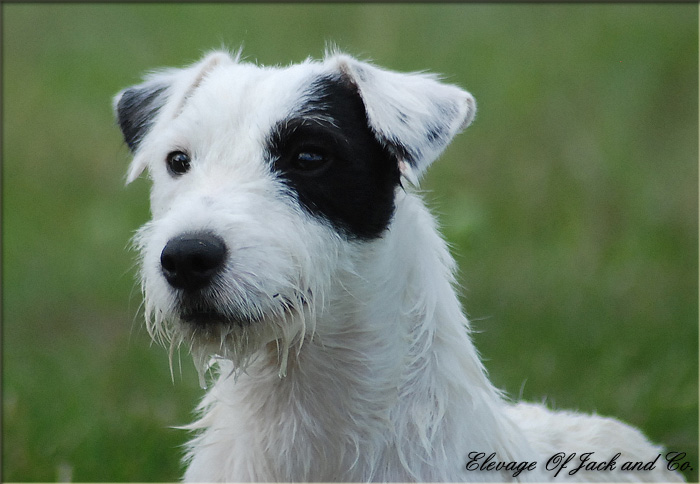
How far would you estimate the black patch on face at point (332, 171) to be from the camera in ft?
11.6

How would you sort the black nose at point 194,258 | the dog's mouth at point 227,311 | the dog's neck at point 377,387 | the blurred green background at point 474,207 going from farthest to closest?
the blurred green background at point 474,207
the dog's neck at point 377,387
the dog's mouth at point 227,311
the black nose at point 194,258

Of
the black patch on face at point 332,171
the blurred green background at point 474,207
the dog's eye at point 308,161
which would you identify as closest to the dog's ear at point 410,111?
the black patch on face at point 332,171

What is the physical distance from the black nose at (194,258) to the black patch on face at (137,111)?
129 centimetres

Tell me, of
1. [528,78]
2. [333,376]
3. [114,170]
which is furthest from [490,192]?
[333,376]

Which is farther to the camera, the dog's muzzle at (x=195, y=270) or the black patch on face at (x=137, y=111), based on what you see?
the black patch on face at (x=137, y=111)

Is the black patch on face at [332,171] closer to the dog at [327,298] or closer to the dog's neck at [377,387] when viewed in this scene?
the dog at [327,298]

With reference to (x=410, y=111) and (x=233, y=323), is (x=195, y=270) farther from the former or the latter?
(x=410, y=111)

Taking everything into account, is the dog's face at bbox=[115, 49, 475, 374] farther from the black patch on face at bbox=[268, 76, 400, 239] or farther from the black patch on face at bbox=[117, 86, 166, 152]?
the black patch on face at bbox=[117, 86, 166, 152]

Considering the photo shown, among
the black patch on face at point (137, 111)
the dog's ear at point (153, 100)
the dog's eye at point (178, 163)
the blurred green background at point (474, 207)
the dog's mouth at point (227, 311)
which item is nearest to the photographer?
the dog's mouth at point (227, 311)

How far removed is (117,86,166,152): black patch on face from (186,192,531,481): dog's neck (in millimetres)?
1395

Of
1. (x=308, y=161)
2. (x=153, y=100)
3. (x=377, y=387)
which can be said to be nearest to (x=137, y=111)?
(x=153, y=100)

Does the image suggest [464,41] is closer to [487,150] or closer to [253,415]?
[487,150]

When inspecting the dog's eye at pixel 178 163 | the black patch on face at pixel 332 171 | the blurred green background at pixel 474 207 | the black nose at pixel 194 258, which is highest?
the black patch on face at pixel 332 171

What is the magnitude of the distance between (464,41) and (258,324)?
8.21 m
